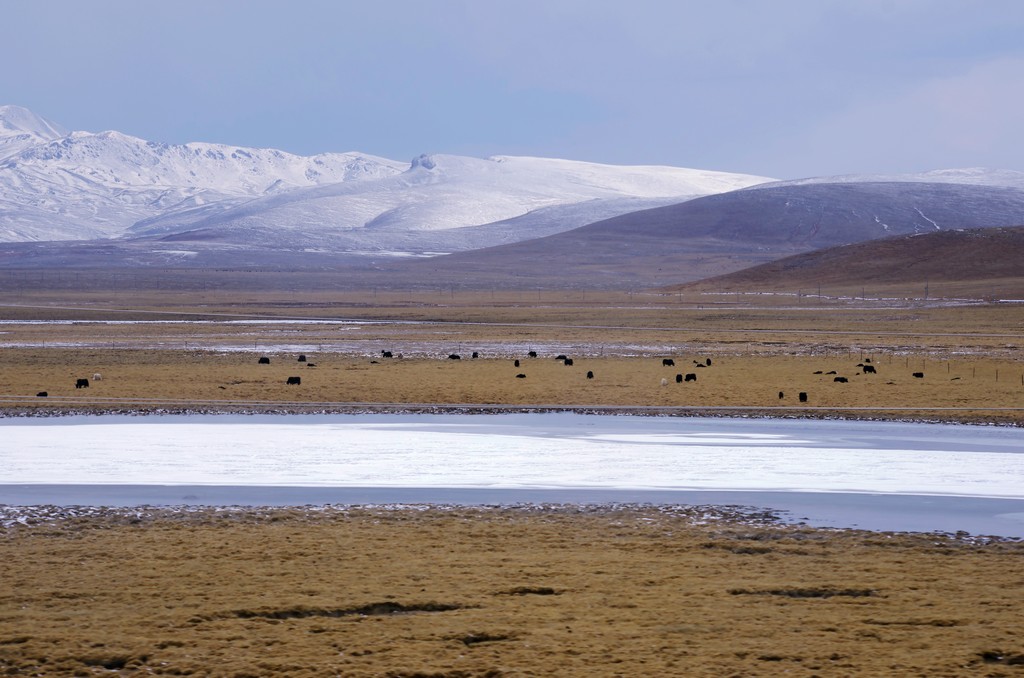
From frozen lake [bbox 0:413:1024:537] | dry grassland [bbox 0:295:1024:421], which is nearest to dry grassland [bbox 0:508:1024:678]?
frozen lake [bbox 0:413:1024:537]

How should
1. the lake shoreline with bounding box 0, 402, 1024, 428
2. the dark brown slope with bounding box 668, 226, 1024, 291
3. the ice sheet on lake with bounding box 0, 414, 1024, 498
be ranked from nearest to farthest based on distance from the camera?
the ice sheet on lake with bounding box 0, 414, 1024, 498 → the lake shoreline with bounding box 0, 402, 1024, 428 → the dark brown slope with bounding box 668, 226, 1024, 291

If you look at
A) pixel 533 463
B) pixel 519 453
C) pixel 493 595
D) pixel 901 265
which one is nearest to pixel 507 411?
pixel 519 453

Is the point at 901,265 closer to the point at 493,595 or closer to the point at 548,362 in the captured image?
the point at 548,362

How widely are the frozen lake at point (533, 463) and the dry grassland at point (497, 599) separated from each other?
190 centimetres

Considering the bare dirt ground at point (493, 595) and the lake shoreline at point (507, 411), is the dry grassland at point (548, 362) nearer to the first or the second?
the lake shoreline at point (507, 411)

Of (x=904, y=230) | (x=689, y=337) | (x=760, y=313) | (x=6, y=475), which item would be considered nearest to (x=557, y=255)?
(x=904, y=230)

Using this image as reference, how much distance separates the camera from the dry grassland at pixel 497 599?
8.72 metres

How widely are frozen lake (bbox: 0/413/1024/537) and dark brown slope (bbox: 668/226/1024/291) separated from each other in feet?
247

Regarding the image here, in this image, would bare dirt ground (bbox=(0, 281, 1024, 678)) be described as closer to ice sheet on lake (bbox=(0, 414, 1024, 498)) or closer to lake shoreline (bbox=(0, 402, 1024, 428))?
ice sheet on lake (bbox=(0, 414, 1024, 498))

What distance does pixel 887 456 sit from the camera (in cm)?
1919

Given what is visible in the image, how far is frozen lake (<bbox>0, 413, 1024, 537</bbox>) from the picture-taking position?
50.3 feet

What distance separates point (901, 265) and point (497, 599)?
10505 centimetres

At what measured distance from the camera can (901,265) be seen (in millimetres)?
109188

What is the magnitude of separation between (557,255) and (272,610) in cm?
17302
